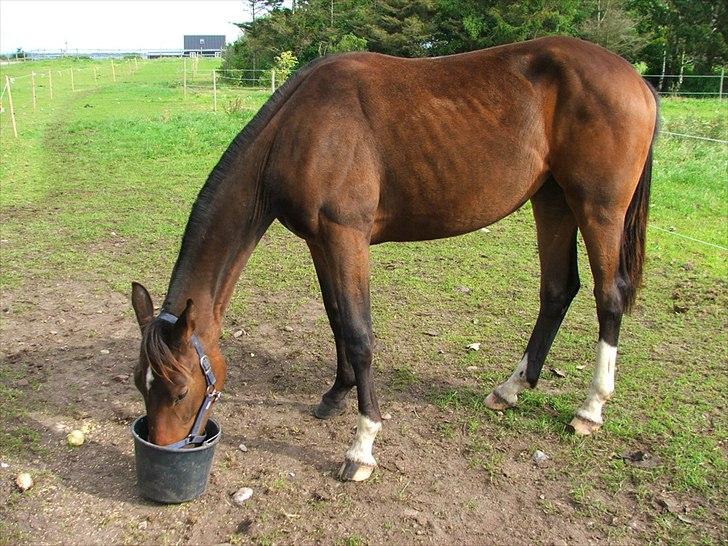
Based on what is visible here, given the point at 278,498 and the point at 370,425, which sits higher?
the point at 370,425

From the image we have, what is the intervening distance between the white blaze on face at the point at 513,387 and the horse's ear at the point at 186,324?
2048 mm

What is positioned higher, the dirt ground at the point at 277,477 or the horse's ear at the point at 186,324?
the horse's ear at the point at 186,324

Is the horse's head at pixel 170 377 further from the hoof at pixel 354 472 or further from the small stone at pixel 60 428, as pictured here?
the small stone at pixel 60 428

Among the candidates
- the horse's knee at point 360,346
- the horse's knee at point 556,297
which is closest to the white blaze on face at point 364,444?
the horse's knee at point 360,346

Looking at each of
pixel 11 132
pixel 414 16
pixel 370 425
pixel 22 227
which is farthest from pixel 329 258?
pixel 414 16

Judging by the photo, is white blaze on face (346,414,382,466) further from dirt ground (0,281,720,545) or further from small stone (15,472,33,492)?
small stone (15,472,33,492)

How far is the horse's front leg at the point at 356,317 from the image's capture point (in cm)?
315

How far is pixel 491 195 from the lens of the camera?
347cm

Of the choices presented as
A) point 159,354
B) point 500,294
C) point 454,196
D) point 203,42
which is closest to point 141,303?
point 159,354

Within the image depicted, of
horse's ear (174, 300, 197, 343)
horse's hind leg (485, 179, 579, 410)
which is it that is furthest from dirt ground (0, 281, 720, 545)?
horse's ear (174, 300, 197, 343)

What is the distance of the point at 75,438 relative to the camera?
348 centimetres

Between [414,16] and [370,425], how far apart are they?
3442 centimetres

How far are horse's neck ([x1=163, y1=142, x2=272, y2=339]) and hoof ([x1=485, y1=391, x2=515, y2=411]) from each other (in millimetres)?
1801

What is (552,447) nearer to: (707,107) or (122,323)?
(122,323)
